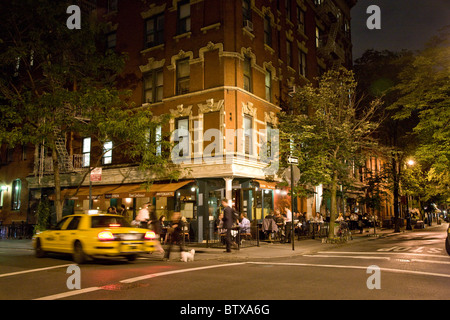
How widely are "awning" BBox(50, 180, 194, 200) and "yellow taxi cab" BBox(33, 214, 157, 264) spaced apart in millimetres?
6246

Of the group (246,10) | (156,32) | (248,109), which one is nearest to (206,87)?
(248,109)

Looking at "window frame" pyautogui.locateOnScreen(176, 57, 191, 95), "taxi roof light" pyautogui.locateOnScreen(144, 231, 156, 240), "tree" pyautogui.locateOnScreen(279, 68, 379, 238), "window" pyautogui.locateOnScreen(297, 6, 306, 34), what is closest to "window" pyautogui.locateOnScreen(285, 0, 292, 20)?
"window" pyautogui.locateOnScreen(297, 6, 306, 34)

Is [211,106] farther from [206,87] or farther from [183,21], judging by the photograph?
[183,21]

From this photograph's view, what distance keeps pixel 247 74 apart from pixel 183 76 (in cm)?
360

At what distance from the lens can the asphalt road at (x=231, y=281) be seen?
6793 millimetres

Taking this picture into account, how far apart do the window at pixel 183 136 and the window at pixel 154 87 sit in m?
2.38

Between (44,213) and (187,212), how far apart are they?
890 cm

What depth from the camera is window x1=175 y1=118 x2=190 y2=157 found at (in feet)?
68.4

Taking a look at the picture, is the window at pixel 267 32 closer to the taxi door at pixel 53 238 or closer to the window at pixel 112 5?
the window at pixel 112 5

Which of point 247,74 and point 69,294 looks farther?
point 247,74

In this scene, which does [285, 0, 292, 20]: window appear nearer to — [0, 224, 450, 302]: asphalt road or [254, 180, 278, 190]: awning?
[254, 180, 278, 190]: awning

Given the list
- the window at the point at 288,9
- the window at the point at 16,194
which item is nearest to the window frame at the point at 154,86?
the window at the point at 288,9

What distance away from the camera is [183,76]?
2159 cm
